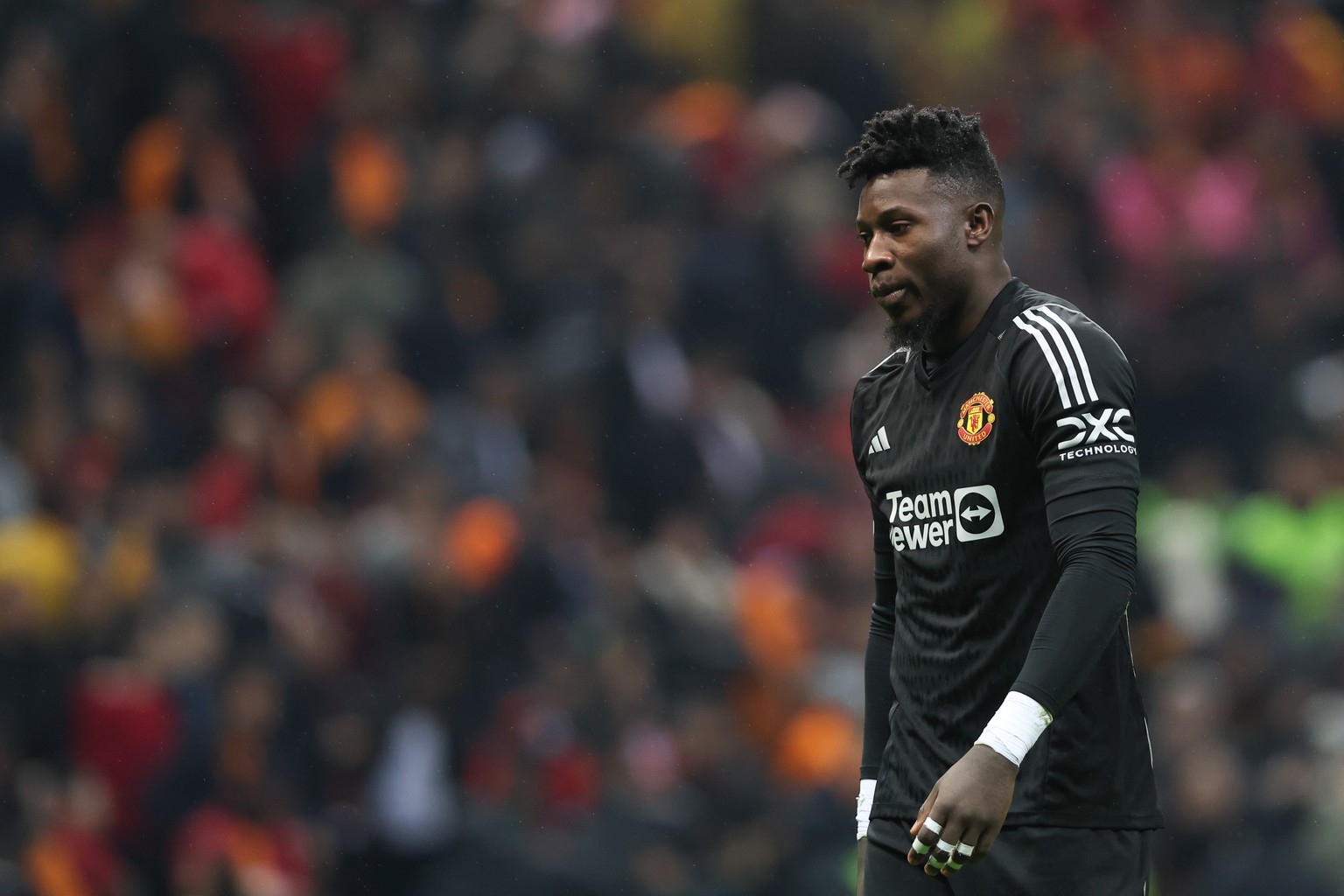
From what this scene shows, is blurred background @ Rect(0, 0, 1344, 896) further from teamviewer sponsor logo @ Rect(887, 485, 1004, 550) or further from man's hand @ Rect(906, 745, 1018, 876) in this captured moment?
man's hand @ Rect(906, 745, 1018, 876)

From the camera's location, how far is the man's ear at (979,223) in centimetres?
276

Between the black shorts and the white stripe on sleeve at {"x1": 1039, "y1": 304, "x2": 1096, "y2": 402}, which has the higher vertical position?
the white stripe on sleeve at {"x1": 1039, "y1": 304, "x2": 1096, "y2": 402}

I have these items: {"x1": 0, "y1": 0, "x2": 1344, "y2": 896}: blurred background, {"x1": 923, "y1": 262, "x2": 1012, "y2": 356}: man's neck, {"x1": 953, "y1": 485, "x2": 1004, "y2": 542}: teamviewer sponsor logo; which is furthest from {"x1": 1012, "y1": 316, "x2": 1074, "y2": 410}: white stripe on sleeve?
{"x1": 0, "y1": 0, "x2": 1344, "y2": 896}: blurred background

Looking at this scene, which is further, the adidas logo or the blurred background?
the blurred background

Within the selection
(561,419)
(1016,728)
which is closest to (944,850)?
(1016,728)

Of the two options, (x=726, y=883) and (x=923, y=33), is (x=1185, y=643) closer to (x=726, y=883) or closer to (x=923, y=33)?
(x=726, y=883)

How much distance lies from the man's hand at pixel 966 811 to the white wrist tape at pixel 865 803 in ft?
1.92

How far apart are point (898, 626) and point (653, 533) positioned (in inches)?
194

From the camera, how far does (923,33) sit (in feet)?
32.3

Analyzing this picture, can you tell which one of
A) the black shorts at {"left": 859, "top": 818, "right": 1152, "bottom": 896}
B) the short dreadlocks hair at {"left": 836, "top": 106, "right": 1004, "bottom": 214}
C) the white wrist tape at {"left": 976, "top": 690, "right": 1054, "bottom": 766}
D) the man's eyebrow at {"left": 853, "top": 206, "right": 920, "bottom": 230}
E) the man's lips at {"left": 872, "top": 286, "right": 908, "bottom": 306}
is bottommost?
the black shorts at {"left": 859, "top": 818, "right": 1152, "bottom": 896}

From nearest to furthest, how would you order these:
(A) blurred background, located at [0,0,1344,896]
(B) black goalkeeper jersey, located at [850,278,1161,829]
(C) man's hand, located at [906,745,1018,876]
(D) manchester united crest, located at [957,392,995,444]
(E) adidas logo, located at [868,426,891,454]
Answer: (C) man's hand, located at [906,745,1018,876]
(B) black goalkeeper jersey, located at [850,278,1161,829]
(D) manchester united crest, located at [957,392,995,444]
(E) adidas logo, located at [868,426,891,454]
(A) blurred background, located at [0,0,1344,896]

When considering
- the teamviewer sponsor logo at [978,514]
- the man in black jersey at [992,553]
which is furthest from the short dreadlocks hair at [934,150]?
the teamviewer sponsor logo at [978,514]

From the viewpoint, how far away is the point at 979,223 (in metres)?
2.77

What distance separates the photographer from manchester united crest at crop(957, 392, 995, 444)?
268cm
